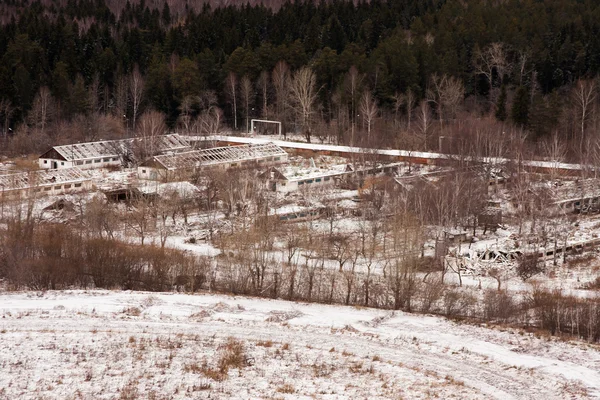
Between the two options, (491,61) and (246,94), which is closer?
(246,94)

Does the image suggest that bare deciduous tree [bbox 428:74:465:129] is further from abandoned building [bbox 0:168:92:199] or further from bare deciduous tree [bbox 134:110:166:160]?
abandoned building [bbox 0:168:92:199]

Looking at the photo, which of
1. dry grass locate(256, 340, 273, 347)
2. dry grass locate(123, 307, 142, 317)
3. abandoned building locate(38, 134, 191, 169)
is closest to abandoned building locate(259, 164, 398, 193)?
abandoned building locate(38, 134, 191, 169)

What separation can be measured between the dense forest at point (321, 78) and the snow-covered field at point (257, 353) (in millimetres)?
23672

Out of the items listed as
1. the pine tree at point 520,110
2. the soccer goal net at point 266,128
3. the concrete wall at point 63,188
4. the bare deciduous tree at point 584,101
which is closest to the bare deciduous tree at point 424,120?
the pine tree at point 520,110

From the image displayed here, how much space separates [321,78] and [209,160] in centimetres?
1490

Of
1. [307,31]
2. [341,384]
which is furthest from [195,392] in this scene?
[307,31]

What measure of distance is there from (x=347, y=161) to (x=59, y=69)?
767 inches

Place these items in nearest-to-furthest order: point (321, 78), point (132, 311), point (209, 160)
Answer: point (132, 311)
point (209, 160)
point (321, 78)

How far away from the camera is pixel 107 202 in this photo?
116 feet

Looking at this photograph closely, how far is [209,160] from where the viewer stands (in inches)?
1695

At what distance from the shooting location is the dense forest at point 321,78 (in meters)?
49.0

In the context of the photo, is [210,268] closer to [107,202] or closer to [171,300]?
[171,300]

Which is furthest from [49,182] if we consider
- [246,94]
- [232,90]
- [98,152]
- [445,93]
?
[445,93]

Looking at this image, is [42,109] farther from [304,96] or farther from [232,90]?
[304,96]
